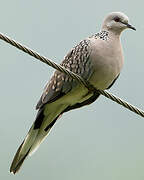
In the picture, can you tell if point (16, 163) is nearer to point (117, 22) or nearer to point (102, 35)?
point (102, 35)

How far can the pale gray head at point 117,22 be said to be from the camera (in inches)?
195

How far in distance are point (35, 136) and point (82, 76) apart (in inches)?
26.6

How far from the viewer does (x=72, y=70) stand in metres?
4.80

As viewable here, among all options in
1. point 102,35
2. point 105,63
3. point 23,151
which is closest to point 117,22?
point 102,35

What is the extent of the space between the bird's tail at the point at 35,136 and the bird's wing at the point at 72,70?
0.22 meters

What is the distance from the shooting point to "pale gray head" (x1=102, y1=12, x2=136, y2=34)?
4957mm

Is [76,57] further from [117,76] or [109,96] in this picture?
[109,96]

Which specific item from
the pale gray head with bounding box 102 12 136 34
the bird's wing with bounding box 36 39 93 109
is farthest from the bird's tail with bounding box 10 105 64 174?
the pale gray head with bounding box 102 12 136 34

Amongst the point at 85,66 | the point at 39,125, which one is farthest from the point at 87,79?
the point at 39,125

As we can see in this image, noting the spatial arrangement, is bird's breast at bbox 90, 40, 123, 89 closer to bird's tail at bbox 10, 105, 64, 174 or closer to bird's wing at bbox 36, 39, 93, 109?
bird's wing at bbox 36, 39, 93, 109

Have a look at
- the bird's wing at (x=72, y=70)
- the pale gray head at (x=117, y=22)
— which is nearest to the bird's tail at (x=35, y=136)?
the bird's wing at (x=72, y=70)

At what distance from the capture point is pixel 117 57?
186 inches

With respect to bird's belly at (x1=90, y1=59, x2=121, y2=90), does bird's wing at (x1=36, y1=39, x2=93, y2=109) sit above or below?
above

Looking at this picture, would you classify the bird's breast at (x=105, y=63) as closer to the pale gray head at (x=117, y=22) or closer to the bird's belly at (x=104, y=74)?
the bird's belly at (x=104, y=74)
